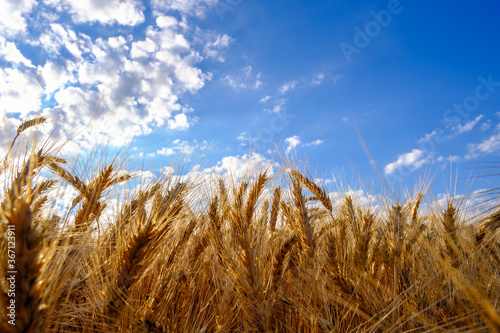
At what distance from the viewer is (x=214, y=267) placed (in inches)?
84.5

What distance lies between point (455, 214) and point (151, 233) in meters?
2.99

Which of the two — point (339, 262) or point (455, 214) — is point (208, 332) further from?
point (455, 214)

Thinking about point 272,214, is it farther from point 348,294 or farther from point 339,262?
point 348,294

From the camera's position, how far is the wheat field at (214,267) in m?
1.05

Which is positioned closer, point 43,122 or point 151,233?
point 151,233

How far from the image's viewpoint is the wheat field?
3.46ft

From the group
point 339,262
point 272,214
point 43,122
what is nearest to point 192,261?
point 339,262

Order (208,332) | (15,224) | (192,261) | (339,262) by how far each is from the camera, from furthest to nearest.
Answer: (192,261)
(339,262)
(208,332)
(15,224)

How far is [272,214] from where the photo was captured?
3559 mm

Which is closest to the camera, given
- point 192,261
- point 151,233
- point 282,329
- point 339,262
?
point 151,233

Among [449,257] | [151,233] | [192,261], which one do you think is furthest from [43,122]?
[449,257]

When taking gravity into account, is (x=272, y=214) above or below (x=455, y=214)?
above

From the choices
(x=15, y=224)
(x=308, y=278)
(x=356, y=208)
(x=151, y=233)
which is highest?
(x=356, y=208)

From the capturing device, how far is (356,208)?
10.3 feet
